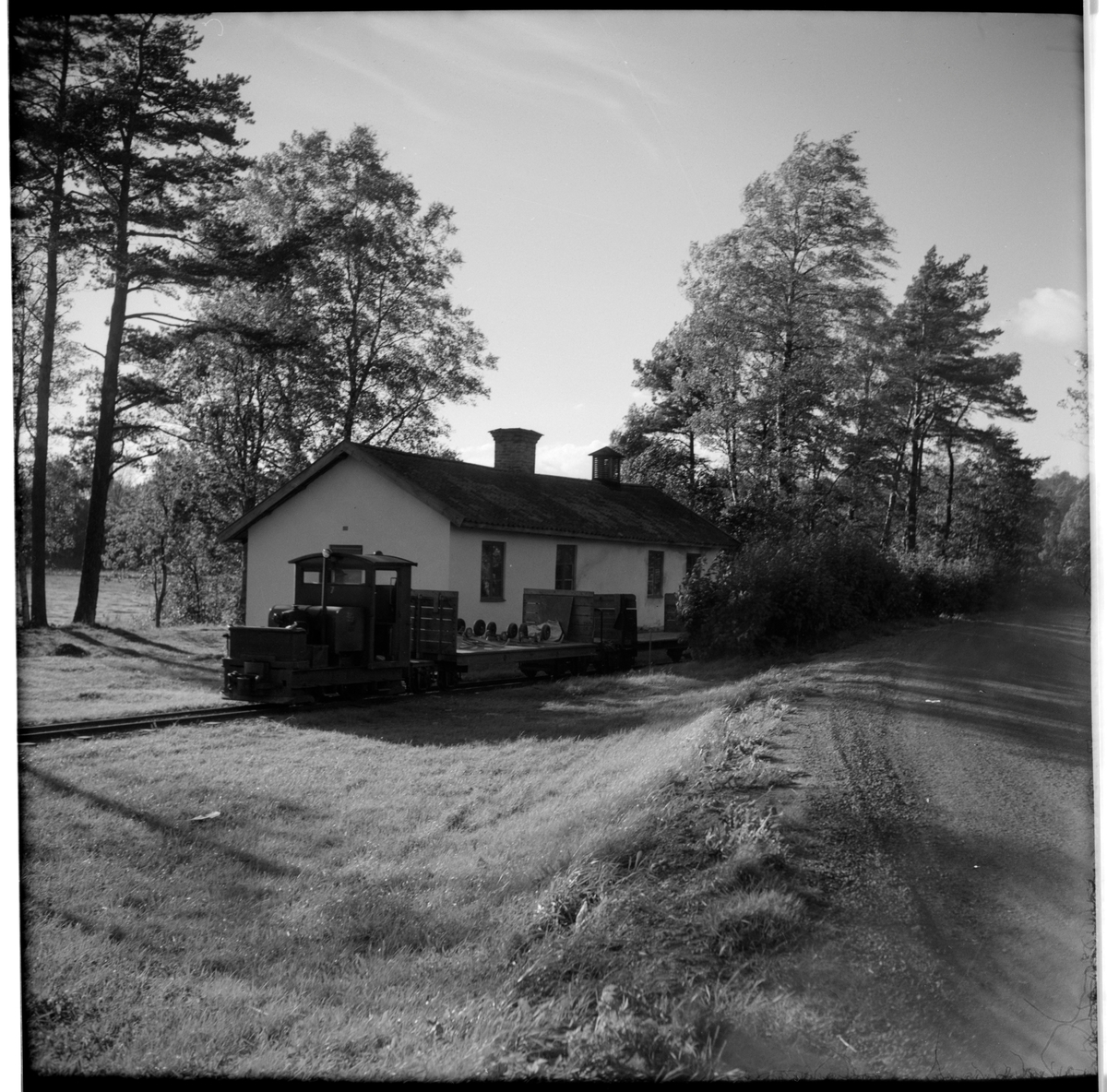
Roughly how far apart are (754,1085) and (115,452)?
7.35 metres

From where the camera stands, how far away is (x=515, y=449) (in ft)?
45.9

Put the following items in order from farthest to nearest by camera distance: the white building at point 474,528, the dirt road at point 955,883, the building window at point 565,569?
the building window at point 565,569 < the white building at point 474,528 < the dirt road at point 955,883

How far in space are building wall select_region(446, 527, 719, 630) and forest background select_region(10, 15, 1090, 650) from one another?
→ 7.68ft

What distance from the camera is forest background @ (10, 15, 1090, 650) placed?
5262 mm

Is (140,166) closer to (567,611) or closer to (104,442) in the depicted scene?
(104,442)

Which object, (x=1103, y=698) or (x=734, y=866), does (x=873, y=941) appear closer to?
(x=734, y=866)

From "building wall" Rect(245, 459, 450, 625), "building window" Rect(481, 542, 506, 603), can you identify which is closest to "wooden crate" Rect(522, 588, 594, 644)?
"building window" Rect(481, 542, 506, 603)

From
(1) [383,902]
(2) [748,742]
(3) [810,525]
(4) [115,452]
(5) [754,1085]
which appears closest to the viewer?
(5) [754,1085]

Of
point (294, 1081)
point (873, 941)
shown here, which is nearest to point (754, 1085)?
point (873, 941)

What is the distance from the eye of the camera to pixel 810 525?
546 inches

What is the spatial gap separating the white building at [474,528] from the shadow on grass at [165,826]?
954cm

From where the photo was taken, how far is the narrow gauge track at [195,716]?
291 inches

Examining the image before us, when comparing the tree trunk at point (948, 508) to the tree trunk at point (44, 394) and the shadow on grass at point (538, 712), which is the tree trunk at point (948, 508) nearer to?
the shadow on grass at point (538, 712)

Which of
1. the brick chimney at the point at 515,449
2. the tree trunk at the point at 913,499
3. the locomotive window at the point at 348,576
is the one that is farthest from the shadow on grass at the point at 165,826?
the tree trunk at the point at 913,499
